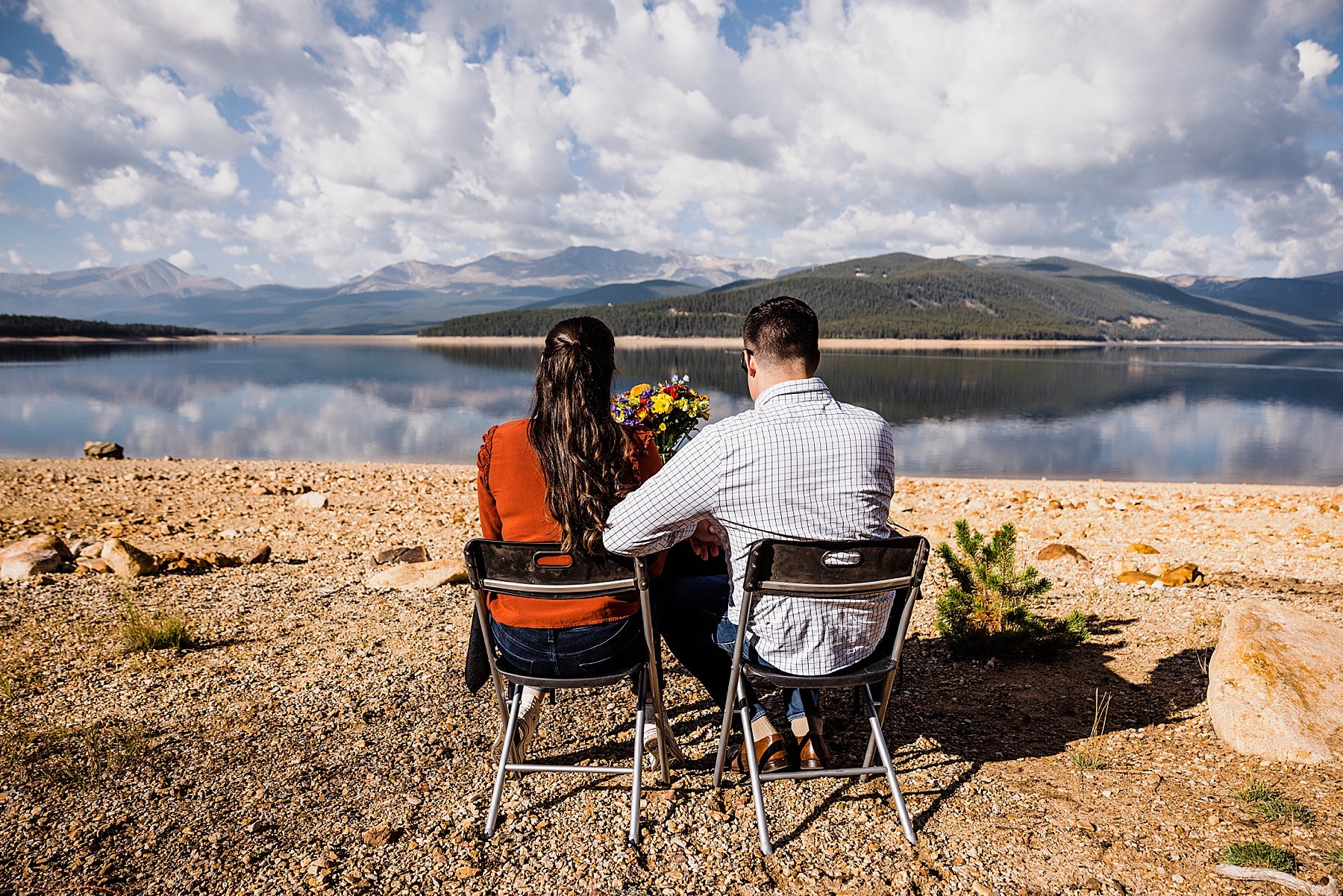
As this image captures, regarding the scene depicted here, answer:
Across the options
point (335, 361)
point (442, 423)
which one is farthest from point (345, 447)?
point (335, 361)

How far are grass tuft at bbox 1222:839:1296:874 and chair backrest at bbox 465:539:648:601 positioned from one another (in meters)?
2.36

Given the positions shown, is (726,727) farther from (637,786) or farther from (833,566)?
(833,566)

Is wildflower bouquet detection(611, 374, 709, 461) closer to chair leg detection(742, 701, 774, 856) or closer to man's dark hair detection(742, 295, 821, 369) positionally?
man's dark hair detection(742, 295, 821, 369)

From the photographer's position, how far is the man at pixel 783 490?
2736 mm

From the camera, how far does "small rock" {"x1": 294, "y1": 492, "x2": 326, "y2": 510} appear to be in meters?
10.9

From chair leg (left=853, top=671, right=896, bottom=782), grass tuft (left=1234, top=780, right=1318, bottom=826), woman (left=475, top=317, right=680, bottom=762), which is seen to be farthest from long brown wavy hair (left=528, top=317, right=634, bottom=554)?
grass tuft (left=1234, top=780, right=1318, bottom=826)

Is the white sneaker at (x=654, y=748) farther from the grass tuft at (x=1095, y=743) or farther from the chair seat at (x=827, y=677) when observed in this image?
the grass tuft at (x=1095, y=743)

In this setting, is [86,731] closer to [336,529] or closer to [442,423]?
[336,529]

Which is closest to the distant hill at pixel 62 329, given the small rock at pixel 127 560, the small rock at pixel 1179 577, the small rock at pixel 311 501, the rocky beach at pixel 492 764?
the small rock at pixel 311 501

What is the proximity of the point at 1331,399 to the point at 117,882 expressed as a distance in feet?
193

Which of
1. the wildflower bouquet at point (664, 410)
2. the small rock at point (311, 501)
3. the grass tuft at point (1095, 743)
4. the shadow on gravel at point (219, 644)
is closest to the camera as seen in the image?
the grass tuft at point (1095, 743)

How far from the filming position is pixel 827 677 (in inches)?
115

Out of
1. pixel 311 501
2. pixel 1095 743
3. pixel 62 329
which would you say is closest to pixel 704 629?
pixel 1095 743

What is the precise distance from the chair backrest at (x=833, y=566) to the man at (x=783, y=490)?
0.52 ft
